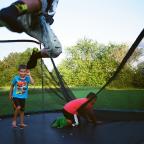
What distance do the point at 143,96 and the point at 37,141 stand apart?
1.99 meters

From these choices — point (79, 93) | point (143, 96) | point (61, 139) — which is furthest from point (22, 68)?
point (79, 93)

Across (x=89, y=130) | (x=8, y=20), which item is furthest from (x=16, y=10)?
(x=89, y=130)

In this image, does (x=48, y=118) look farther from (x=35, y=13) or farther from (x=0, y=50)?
(x=35, y=13)

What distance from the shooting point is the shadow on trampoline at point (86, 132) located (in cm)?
492

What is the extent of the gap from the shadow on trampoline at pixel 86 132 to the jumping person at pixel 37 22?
102cm

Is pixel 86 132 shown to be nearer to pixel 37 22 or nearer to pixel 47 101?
pixel 37 22

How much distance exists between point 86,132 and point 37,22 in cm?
195

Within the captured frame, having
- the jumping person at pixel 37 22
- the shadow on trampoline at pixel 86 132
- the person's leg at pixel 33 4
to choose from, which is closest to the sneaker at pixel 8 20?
the jumping person at pixel 37 22

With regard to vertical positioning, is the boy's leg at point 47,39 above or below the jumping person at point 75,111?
above

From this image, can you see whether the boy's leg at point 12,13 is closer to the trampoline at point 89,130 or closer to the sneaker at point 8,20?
the sneaker at point 8,20

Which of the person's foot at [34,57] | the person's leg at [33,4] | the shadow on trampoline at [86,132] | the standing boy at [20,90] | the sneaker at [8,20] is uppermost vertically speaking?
the person's leg at [33,4]

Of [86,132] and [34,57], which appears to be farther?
[86,132]

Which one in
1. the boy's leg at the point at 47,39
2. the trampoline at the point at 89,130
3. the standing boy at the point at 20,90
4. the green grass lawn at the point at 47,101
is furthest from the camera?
the green grass lawn at the point at 47,101

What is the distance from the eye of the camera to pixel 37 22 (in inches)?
179
